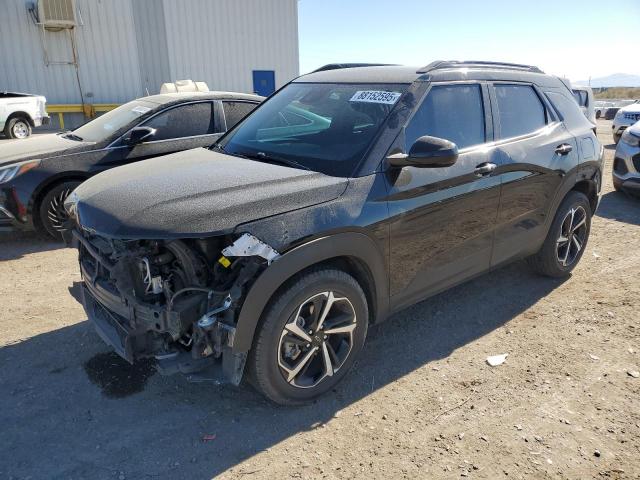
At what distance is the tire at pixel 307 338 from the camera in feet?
8.61

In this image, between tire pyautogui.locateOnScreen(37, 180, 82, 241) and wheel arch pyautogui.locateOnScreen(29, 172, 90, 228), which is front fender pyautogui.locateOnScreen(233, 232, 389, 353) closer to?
tire pyautogui.locateOnScreen(37, 180, 82, 241)

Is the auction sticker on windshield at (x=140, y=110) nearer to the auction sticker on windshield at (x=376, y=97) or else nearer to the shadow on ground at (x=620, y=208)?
the auction sticker on windshield at (x=376, y=97)

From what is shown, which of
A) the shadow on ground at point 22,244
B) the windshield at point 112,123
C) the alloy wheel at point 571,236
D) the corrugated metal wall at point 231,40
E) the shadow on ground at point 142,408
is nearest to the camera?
the shadow on ground at point 142,408

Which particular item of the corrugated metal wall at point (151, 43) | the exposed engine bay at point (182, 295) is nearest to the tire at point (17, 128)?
the corrugated metal wall at point (151, 43)

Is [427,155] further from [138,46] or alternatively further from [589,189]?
[138,46]

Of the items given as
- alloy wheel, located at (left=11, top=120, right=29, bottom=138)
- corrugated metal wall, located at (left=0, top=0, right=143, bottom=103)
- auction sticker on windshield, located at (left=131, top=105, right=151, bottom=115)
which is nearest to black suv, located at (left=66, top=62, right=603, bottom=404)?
auction sticker on windshield, located at (left=131, top=105, right=151, bottom=115)

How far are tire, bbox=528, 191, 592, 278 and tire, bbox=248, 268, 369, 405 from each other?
2311 mm

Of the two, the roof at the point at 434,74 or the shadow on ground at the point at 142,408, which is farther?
the roof at the point at 434,74

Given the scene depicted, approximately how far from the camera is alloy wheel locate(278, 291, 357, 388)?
2771 millimetres

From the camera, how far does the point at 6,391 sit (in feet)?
10.0

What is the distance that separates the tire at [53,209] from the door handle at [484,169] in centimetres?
441

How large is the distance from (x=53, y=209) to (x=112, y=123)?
4.18ft

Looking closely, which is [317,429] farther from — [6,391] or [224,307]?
[6,391]

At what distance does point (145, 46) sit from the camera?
19391 mm
